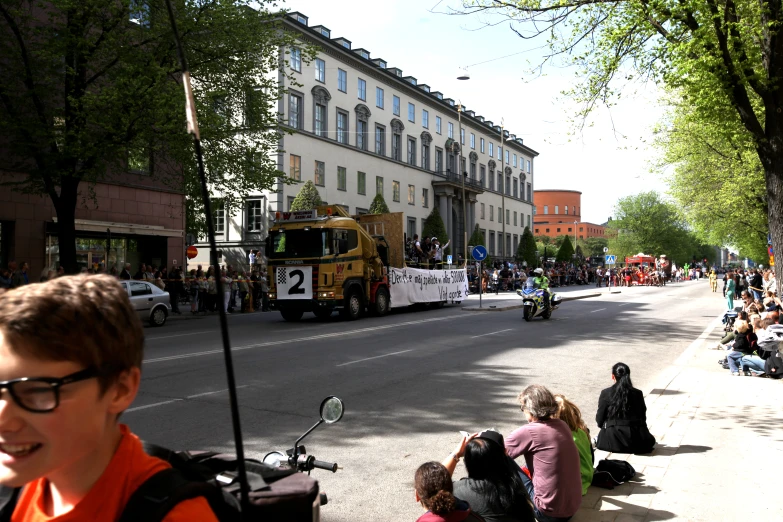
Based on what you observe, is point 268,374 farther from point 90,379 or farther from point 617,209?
point 617,209

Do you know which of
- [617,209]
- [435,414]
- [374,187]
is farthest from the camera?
[617,209]

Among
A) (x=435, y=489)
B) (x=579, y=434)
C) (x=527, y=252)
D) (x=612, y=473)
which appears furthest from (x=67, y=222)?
(x=527, y=252)

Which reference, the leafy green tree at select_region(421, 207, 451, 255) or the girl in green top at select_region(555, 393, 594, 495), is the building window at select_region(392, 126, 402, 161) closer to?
the leafy green tree at select_region(421, 207, 451, 255)

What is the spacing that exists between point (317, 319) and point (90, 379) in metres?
19.5

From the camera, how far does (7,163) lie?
2102 centimetres

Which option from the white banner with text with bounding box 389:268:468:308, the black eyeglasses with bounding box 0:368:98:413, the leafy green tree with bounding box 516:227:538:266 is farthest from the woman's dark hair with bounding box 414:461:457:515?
the leafy green tree with bounding box 516:227:538:266

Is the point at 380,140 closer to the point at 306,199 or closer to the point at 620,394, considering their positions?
the point at 306,199

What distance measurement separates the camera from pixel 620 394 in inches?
244

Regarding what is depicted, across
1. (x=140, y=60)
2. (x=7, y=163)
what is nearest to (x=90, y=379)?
(x=140, y=60)

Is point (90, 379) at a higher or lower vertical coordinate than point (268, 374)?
higher

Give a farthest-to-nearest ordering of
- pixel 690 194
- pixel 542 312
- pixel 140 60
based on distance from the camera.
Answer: pixel 690 194 < pixel 542 312 < pixel 140 60

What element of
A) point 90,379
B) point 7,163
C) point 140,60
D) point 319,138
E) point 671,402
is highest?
point 319,138

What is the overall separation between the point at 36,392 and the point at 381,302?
20.6 metres

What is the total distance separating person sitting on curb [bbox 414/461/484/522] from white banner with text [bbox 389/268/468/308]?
63.8ft
